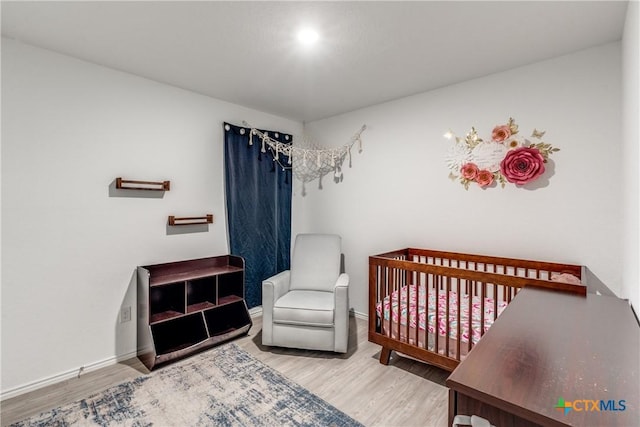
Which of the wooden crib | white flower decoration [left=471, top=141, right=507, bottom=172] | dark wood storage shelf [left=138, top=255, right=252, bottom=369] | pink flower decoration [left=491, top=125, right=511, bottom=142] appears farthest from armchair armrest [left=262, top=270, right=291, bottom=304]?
pink flower decoration [left=491, top=125, right=511, bottom=142]

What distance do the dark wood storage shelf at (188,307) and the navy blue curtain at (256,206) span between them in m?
0.33

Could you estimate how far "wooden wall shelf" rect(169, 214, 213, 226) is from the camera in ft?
9.12

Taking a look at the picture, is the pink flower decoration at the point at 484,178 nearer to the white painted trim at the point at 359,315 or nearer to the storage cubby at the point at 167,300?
the white painted trim at the point at 359,315

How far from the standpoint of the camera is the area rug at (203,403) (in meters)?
1.77

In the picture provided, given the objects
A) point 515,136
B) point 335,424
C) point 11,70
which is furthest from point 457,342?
point 11,70

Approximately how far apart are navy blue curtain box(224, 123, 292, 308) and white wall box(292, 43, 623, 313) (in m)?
0.60

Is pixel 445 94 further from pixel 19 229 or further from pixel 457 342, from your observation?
pixel 19 229

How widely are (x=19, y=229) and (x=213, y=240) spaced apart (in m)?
1.45

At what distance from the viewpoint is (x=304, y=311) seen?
2.53 meters

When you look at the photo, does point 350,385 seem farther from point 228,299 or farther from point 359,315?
point 228,299

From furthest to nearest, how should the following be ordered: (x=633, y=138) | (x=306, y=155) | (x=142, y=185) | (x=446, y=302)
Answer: (x=306, y=155), (x=142, y=185), (x=446, y=302), (x=633, y=138)

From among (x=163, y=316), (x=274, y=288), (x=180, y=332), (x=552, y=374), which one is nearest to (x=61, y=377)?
(x=163, y=316)

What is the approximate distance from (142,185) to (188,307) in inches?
45.8

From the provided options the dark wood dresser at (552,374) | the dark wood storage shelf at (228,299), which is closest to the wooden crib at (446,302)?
the dark wood dresser at (552,374)
